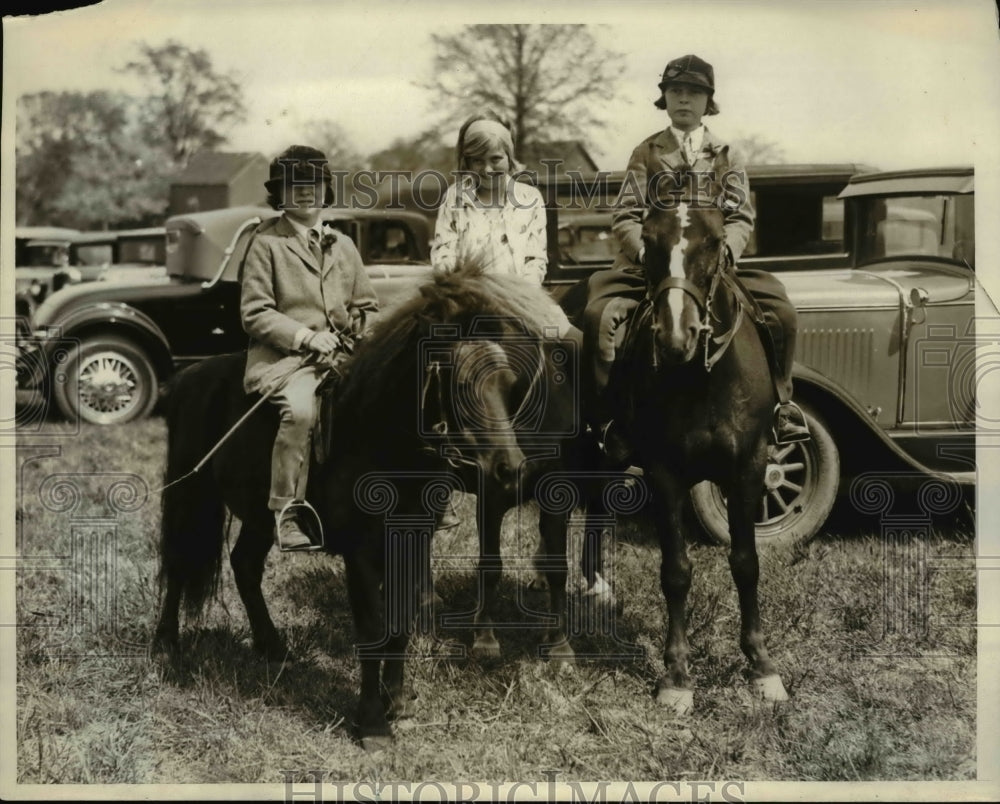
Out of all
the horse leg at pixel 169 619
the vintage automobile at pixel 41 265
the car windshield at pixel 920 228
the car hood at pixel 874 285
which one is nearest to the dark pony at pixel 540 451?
the horse leg at pixel 169 619

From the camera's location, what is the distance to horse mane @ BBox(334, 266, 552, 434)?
4.52 metres

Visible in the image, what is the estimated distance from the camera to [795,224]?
23.7ft

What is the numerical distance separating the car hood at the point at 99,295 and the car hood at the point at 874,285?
575 centimetres

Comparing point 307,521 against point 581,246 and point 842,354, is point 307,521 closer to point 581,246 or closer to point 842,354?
point 581,246

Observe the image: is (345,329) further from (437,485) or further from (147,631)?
(147,631)

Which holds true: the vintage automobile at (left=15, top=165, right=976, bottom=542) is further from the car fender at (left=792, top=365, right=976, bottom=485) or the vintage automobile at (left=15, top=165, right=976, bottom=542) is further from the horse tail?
the horse tail

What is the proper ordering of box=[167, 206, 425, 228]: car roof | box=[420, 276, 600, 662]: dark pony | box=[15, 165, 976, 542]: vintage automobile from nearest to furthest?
1. box=[420, 276, 600, 662]: dark pony
2. box=[15, 165, 976, 542]: vintage automobile
3. box=[167, 206, 425, 228]: car roof

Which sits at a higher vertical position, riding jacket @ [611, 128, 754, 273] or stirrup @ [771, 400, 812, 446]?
riding jacket @ [611, 128, 754, 273]

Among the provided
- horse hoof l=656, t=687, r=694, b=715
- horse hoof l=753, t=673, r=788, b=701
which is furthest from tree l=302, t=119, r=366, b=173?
horse hoof l=753, t=673, r=788, b=701

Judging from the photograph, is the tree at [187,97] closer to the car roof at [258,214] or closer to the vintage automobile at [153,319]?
the car roof at [258,214]

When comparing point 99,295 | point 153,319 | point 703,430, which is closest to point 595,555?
point 703,430

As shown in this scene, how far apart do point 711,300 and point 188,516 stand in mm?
2862

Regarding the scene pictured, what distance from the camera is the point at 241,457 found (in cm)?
539

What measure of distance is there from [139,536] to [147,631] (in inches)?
44.6
